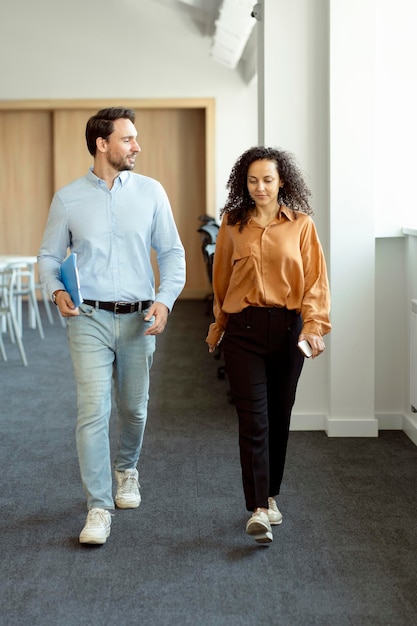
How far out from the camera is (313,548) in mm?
2994

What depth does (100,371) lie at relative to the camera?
3084mm

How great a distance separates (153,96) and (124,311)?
8308mm

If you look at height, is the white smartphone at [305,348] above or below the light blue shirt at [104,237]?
below

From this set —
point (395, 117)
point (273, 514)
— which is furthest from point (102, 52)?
point (273, 514)

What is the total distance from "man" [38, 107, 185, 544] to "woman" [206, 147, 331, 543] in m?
0.31

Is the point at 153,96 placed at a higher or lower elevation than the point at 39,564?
higher

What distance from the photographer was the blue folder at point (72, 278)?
2867 millimetres

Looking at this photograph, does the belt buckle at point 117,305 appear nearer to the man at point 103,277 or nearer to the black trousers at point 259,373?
the man at point 103,277

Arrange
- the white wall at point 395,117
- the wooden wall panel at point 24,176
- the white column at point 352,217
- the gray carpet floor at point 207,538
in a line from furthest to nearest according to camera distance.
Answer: the wooden wall panel at point 24,176, the white wall at point 395,117, the white column at point 352,217, the gray carpet floor at point 207,538

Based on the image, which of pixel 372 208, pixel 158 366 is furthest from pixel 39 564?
pixel 158 366

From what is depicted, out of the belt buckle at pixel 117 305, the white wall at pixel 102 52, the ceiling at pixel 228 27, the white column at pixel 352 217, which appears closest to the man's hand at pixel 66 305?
the belt buckle at pixel 117 305

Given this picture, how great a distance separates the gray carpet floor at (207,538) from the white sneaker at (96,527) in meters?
0.04

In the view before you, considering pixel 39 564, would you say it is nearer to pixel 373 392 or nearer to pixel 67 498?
pixel 67 498

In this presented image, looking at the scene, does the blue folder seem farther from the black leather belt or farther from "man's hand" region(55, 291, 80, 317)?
Result: the black leather belt
